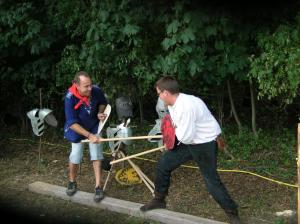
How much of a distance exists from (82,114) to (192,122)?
158cm

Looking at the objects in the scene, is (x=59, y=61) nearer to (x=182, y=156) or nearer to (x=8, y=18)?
(x=8, y=18)

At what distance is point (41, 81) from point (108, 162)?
347cm

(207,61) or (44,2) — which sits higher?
(44,2)

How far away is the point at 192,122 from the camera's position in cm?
456

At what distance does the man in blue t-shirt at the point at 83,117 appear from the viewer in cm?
550

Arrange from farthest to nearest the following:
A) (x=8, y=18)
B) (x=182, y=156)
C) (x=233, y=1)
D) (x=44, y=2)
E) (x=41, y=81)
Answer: (x=41, y=81), (x=44, y=2), (x=8, y=18), (x=233, y=1), (x=182, y=156)

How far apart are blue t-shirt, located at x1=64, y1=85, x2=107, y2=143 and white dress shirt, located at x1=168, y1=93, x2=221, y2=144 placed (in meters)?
1.28

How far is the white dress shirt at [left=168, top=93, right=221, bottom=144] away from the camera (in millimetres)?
4555

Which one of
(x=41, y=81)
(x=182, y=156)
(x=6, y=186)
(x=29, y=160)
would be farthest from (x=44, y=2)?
(x=182, y=156)

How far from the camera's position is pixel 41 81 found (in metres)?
9.00

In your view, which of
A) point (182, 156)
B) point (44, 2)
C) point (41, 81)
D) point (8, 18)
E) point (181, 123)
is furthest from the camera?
point (41, 81)

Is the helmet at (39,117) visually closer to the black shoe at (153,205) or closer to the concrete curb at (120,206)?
the concrete curb at (120,206)

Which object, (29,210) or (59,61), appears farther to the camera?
(59,61)

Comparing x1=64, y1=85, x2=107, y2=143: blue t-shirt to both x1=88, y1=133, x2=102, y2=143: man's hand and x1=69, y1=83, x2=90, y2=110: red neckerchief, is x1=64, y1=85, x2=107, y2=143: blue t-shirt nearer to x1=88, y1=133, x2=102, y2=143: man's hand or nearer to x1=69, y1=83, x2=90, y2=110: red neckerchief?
x1=69, y1=83, x2=90, y2=110: red neckerchief
